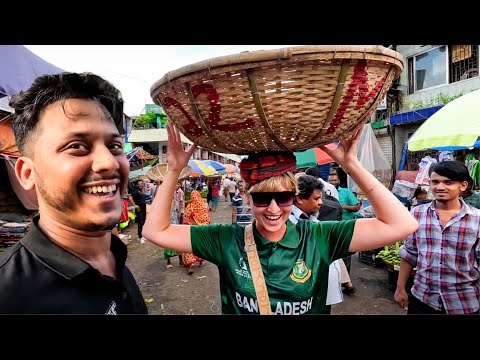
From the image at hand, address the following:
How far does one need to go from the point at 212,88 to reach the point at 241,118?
160 mm

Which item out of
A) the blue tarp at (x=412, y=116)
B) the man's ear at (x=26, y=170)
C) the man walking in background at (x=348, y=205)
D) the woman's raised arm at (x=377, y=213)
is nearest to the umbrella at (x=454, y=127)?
the man walking in background at (x=348, y=205)

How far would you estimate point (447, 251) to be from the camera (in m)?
2.57

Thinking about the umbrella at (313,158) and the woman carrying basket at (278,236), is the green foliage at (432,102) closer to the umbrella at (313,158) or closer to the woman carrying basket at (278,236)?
the umbrella at (313,158)

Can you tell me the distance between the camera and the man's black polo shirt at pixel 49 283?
1.02m

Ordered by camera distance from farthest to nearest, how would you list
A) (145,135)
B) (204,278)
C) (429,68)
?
(145,135) < (429,68) < (204,278)

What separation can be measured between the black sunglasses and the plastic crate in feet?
17.7

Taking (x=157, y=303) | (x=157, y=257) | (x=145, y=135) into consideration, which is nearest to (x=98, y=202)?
(x=157, y=303)

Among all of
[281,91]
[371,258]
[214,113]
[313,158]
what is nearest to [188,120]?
[214,113]

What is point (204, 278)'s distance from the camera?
20.8 ft

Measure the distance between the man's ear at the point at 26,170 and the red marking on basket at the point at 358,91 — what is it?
117 centimetres

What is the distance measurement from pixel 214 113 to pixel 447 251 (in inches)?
97.9

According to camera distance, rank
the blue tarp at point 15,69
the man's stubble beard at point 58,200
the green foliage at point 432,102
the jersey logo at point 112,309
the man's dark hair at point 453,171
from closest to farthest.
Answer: the man's stubble beard at point 58,200
the jersey logo at point 112,309
the man's dark hair at point 453,171
the blue tarp at point 15,69
the green foliage at point 432,102

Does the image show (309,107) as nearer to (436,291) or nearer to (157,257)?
(436,291)

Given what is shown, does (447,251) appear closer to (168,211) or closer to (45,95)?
(168,211)
